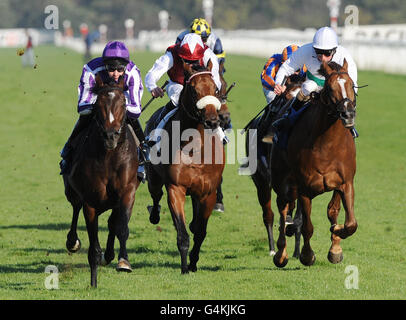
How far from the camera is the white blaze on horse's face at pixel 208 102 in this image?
351 inches

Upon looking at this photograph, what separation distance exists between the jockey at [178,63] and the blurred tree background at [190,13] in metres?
75.1

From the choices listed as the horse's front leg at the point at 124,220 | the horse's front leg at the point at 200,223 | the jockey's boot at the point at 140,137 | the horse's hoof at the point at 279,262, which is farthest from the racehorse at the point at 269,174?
the horse's front leg at the point at 124,220

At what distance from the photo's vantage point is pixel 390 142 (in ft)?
75.4

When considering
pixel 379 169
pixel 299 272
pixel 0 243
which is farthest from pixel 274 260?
pixel 379 169

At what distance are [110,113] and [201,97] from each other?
1.04 metres

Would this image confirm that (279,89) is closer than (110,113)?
No

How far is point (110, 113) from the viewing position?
8406 mm

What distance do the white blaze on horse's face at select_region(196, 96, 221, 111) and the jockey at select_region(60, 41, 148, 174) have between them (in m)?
0.72

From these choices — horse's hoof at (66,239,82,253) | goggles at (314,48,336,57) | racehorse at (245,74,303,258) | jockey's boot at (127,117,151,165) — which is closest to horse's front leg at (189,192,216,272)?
jockey's boot at (127,117,151,165)

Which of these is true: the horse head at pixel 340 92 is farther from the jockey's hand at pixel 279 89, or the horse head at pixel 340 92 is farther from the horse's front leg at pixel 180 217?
the horse's front leg at pixel 180 217

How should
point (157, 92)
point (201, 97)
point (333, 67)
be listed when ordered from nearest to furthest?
point (333, 67) → point (201, 97) → point (157, 92)

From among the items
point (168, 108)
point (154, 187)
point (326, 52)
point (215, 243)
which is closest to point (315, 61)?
point (326, 52)

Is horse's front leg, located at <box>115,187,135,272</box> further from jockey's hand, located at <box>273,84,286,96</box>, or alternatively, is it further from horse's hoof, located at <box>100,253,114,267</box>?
jockey's hand, located at <box>273,84,286,96</box>

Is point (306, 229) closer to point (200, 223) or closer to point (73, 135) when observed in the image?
point (200, 223)
